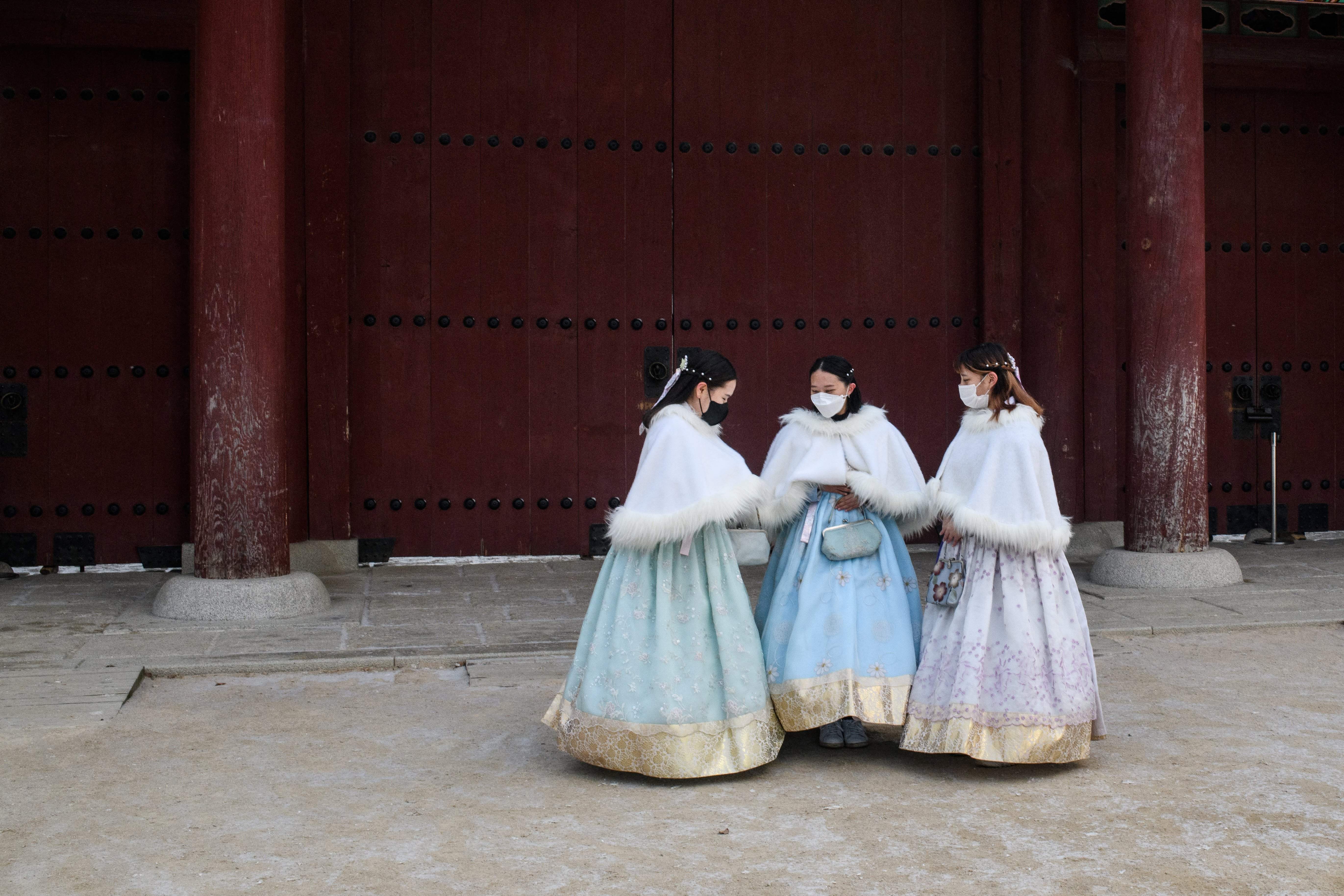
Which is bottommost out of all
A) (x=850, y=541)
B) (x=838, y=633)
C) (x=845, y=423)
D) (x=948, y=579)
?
(x=838, y=633)

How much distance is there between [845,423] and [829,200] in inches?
153

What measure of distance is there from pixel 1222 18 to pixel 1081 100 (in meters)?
1.05

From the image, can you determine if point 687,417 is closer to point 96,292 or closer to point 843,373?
point 843,373

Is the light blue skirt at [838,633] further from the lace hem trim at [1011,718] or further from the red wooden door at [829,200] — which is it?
the red wooden door at [829,200]

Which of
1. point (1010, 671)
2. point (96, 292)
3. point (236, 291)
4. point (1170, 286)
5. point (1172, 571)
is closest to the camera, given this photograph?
point (1010, 671)

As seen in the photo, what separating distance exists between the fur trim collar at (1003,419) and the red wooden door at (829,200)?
3659 mm

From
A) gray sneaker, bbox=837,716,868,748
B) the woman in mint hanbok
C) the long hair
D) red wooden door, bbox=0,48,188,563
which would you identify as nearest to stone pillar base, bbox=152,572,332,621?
red wooden door, bbox=0,48,188,563

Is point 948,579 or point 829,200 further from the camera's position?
point 829,200

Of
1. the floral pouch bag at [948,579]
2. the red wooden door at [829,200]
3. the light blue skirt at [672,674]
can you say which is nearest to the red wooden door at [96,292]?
the red wooden door at [829,200]

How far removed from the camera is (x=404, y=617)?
5691 mm

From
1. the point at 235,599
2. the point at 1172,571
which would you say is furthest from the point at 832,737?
the point at 1172,571

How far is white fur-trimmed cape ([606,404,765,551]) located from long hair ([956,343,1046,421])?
695mm

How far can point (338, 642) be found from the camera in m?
5.16

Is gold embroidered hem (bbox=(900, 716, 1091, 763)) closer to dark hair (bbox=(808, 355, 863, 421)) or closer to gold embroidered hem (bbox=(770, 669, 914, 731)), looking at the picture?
gold embroidered hem (bbox=(770, 669, 914, 731))
